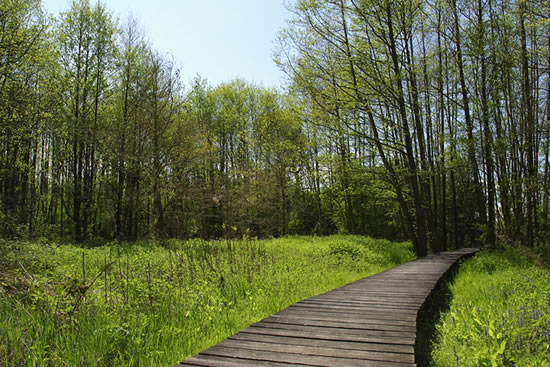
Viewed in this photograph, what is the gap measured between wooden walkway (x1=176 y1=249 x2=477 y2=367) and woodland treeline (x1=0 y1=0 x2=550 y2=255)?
3106 mm

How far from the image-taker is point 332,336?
11.1 feet

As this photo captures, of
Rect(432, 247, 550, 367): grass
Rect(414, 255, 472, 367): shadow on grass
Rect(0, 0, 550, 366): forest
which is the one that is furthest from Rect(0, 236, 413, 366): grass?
Rect(432, 247, 550, 367): grass

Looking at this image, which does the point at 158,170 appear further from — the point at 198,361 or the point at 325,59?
the point at 198,361

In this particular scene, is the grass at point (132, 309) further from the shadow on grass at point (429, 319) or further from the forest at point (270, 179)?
the shadow on grass at point (429, 319)

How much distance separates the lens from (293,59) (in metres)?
13.8

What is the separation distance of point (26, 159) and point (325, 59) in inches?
605

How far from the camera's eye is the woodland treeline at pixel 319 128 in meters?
11.5

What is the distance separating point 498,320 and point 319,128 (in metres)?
17.0

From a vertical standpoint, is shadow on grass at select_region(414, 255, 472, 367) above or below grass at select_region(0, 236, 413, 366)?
below

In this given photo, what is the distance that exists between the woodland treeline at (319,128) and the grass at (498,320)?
4.13 meters

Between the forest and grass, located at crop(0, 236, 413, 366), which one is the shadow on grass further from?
grass, located at crop(0, 236, 413, 366)

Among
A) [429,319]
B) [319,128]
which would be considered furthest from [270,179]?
[429,319]

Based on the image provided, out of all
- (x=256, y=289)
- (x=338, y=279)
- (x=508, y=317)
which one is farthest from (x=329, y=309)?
(x=338, y=279)

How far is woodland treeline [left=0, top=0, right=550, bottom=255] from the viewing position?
1153cm
